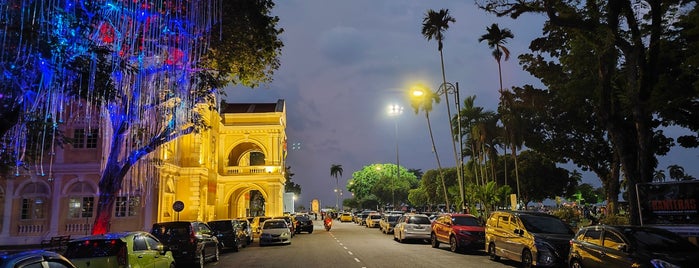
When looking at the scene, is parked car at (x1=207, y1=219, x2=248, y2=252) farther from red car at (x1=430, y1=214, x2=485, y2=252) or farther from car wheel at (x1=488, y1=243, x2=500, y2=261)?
car wheel at (x1=488, y1=243, x2=500, y2=261)

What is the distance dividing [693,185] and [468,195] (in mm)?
28448

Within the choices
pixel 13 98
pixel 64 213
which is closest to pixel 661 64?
pixel 13 98

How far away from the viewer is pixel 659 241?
10.5 metres

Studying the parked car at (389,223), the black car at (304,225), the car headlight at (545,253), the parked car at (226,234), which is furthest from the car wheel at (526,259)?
the black car at (304,225)

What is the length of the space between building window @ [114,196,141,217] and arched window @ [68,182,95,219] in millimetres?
1467

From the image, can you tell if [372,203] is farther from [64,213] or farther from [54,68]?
[54,68]

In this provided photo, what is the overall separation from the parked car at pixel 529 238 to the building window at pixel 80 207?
882 inches

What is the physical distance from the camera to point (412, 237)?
2638cm

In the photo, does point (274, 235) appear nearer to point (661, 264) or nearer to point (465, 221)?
point (465, 221)

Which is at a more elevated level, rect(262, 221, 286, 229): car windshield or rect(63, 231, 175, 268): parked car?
rect(63, 231, 175, 268): parked car

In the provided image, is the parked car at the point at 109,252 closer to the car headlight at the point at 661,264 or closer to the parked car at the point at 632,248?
the parked car at the point at 632,248

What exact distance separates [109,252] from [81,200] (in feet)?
70.9

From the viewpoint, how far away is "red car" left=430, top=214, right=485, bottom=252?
67.1 feet

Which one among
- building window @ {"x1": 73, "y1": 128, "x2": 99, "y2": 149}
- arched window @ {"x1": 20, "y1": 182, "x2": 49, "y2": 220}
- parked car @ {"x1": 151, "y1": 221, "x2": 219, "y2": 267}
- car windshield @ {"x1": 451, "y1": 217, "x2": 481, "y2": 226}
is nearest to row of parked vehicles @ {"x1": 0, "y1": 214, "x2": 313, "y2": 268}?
parked car @ {"x1": 151, "y1": 221, "x2": 219, "y2": 267}
